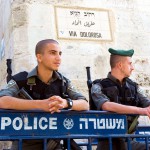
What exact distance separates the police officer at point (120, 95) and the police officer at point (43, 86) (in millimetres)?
203

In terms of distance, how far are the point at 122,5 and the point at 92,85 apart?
8.91ft

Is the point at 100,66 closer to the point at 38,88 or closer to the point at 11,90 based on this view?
the point at 38,88

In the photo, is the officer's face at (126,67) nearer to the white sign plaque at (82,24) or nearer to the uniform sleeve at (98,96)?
the uniform sleeve at (98,96)

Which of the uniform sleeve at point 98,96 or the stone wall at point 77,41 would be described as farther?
the stone wall at point 77,41

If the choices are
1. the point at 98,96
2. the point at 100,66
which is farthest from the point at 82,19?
the point at 98,96

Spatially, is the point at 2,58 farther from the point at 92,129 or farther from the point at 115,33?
the point at 92,129

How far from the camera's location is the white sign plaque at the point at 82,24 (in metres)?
5.14

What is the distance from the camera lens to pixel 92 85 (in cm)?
318

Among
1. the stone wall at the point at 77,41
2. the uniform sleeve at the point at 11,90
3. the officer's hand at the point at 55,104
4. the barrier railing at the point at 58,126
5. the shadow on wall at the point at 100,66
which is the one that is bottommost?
the barrier railing at the point at 58,126

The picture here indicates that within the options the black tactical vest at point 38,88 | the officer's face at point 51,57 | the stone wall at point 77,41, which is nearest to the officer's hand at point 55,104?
the black tactical vest at point 38,88

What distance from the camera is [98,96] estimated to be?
118 inches

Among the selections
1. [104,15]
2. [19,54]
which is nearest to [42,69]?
[19,54]

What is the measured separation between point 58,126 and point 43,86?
0.46m

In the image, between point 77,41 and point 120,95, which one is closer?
point 120,95
